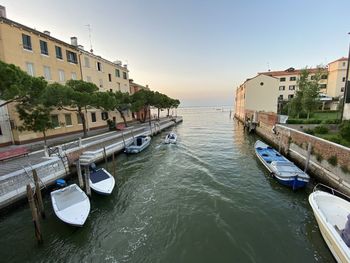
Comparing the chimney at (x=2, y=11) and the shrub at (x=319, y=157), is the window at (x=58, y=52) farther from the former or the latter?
the shrub at (x=319, y=157)

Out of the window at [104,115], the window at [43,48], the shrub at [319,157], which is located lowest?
the shrub at [319,157]

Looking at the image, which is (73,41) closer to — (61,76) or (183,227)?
(61,76)

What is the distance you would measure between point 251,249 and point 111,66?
3246 cm

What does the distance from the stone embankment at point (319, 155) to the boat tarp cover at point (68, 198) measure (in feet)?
46.1

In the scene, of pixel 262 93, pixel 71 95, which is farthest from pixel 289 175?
pixel 262 93

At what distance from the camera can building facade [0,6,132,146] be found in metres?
15.7

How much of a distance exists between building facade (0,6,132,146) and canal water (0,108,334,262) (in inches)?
402

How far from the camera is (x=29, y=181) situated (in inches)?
410

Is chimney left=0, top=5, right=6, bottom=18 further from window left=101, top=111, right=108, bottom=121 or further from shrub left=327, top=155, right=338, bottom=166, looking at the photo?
shrub left=327, top=155, right=338, bottom=166

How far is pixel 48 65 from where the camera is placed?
19.3 metres

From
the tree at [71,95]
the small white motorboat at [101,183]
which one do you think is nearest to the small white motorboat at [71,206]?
the small white motorboat at [101,183]

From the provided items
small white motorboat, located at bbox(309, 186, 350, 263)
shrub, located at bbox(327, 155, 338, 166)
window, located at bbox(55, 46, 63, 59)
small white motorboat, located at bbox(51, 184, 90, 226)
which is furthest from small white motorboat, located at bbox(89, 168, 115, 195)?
window, located at bbox(55, 46, 63, 59)

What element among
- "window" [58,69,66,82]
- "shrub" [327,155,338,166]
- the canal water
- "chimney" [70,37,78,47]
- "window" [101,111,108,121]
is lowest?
the canal water

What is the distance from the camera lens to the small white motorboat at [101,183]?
10.5 m
